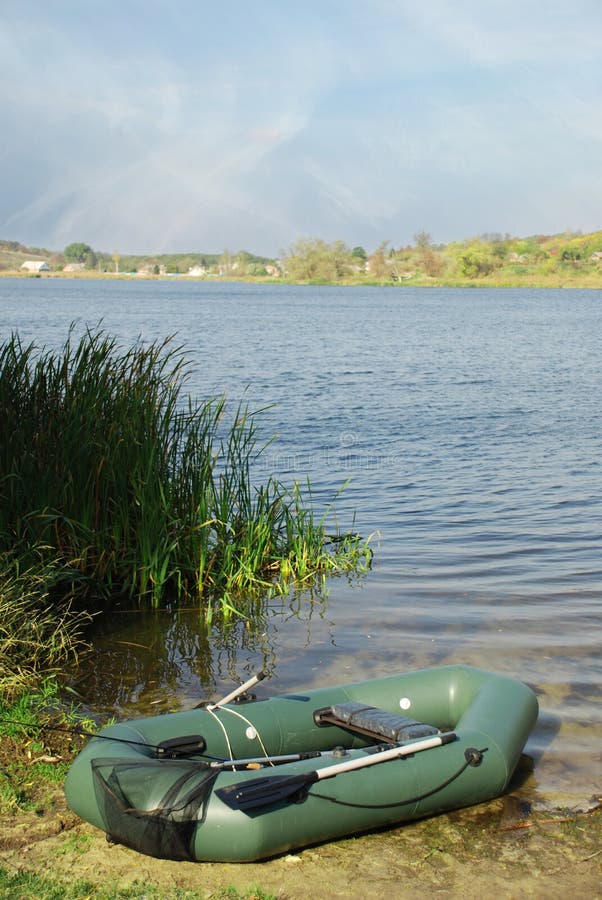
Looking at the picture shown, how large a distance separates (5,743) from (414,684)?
187 centimetres

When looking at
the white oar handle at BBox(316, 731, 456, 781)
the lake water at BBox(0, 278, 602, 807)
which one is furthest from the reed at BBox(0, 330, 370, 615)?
the white oar handle at BBox(316, 731, 456, 781)

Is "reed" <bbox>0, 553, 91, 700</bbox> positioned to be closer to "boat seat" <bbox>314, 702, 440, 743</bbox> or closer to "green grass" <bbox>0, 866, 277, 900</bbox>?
"green grass" <bbox>0, 866, 277, 900</bbox>

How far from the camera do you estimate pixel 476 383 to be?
22000mm

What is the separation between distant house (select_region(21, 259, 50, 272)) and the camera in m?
154

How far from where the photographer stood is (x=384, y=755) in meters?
3.67

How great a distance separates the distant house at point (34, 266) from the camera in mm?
154125

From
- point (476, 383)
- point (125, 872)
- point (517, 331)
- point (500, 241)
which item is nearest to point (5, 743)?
point (125, 872)

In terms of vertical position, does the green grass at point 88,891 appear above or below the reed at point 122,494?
below

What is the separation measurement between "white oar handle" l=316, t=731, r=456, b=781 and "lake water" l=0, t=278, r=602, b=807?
617mm

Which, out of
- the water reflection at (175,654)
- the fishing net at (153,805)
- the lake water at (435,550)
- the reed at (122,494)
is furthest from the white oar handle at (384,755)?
the reed at (122,494)

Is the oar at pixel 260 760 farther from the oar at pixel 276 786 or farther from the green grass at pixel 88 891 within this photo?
the green grass at pixel 88 891

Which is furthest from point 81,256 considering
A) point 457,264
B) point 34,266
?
point 457,264

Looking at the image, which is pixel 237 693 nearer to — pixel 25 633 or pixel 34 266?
pixel 25 633

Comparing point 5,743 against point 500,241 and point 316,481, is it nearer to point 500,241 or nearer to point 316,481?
point 316,481
